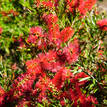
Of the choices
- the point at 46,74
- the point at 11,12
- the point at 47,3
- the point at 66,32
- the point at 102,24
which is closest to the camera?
the point at 47,3

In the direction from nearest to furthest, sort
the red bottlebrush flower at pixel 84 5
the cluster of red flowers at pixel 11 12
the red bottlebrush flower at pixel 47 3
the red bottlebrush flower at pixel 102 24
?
the red bottlebrush flower at pixel 47 3 → the red bottlebrush flower at pixel 84 5 → the red bottlebrush flower at pixel 102 24 → the cluster of red flowers at pixel 11 12

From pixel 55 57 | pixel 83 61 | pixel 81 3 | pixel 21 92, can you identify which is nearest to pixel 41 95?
pixel 21 92

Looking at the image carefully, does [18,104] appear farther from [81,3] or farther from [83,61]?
[81,3]

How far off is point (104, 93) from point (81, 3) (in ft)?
2.74

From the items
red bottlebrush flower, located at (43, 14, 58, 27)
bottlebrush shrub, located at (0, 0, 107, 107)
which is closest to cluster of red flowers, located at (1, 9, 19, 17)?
bottlebrush shrub, located at (0, 0, 107, 107)

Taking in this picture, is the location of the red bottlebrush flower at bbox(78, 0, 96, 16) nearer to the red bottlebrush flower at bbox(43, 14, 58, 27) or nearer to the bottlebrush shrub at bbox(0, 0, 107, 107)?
the bottlebrush shrub at bbox(0, 0, 107, 107)

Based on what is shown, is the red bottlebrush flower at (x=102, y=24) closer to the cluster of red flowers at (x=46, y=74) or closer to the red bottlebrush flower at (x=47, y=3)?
the cluster of red flowers at (x=46, y=74)

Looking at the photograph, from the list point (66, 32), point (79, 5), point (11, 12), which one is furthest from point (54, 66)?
point (11, 12)

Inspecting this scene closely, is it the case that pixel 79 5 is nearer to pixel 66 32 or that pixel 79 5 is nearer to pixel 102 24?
pixel 66 32

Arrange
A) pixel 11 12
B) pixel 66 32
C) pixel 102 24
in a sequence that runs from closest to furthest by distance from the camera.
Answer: pixel 66 32
pixel 102 24
pixel 11 12

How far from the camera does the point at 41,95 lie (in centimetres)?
117

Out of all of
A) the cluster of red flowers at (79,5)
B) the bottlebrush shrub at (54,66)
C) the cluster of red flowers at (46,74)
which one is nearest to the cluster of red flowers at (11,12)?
the bottlebrush shrub at (54,66)

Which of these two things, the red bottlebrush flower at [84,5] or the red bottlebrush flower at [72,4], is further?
the red bottlebrush flower at [84,5]

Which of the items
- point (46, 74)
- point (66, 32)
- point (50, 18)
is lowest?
point (46, 74)
